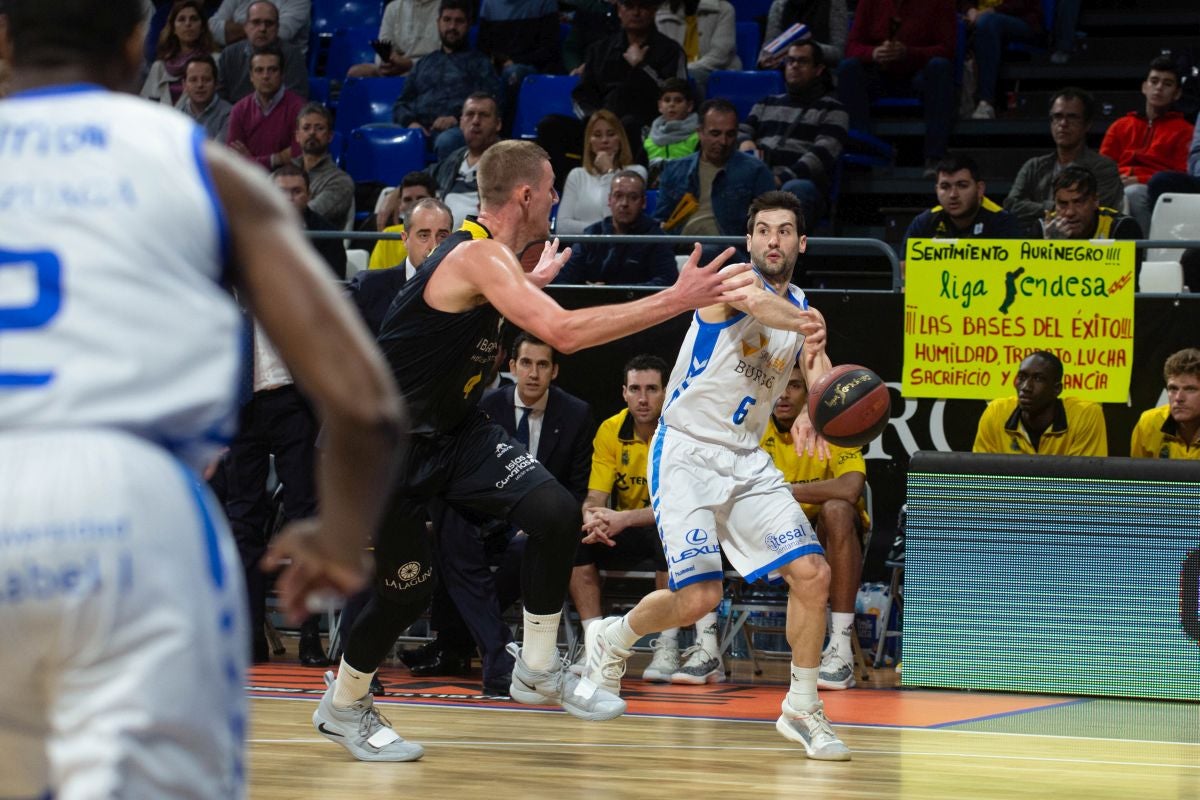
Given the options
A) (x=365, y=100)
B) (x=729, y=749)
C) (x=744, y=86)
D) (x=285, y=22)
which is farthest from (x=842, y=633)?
(x=285, y=22)

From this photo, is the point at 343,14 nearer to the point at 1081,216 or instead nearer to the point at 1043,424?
the point at 1081,216

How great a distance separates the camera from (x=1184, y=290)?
9.77 meters

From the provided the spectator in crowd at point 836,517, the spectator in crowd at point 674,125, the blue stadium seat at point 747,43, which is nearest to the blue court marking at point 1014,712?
the spectator in crowd at point 836,517

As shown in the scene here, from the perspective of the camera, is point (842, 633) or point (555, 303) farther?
point (842, 633)

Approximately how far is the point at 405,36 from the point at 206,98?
2012 millimetres

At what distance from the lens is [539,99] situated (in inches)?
519

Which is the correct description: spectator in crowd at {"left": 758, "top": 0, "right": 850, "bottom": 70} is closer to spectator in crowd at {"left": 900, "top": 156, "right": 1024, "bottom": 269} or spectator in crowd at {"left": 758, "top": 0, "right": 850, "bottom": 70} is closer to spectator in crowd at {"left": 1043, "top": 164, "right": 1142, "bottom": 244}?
spectator in crowd at {"left": 900, "top": 156, "right": 1024, "bottom": 269}

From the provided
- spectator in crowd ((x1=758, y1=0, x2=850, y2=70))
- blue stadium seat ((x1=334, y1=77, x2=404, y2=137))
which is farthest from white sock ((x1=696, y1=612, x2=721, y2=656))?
blue stadium seat ((x1=334, y1=77, x2=404, y2=137))

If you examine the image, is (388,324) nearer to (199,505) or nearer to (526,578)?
(526,578)

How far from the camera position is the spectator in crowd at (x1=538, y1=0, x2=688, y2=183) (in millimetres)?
12398

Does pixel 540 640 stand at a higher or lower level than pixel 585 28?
lower

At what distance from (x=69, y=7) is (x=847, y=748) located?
197 inches

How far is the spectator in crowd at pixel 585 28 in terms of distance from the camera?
13.6 metres

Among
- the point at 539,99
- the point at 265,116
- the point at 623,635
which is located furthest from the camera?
the point at 539,99
